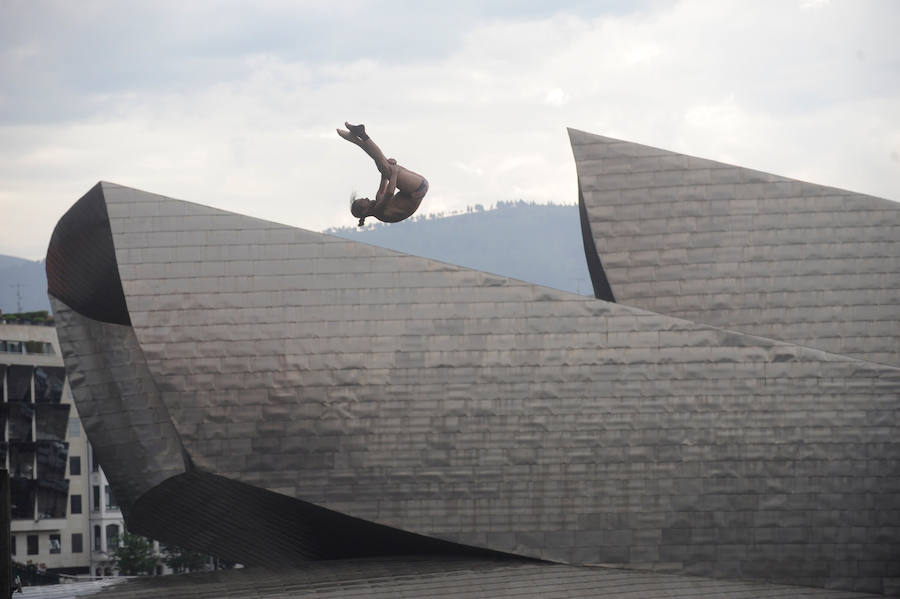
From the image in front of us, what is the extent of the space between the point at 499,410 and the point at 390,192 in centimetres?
610

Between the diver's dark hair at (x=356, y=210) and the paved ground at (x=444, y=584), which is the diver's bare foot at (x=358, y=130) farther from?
the paved ground at (x=444, y=584)

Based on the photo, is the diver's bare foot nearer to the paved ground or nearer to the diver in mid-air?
the diver in mid-air

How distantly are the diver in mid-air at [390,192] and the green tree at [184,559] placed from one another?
3694 cm

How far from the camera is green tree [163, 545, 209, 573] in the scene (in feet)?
213

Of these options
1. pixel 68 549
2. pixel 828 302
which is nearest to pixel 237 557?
pixel 828 302

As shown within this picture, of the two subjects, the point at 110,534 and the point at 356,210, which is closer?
the point at 356,210

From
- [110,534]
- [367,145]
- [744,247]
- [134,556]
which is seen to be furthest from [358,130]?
[110,534]

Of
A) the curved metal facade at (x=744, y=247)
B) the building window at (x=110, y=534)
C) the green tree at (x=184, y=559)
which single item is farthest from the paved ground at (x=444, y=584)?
the building window at (x=110, y=534)

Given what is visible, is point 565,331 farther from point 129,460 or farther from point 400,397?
point 129,460

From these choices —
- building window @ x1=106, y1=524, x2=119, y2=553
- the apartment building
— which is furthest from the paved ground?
building window @ x1=106, y1=524, x2=119, y2=553

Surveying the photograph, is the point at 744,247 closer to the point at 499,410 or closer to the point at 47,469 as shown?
the point at 499,410

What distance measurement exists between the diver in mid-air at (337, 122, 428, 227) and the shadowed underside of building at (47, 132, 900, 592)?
2.25 metres

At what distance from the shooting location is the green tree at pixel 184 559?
64875 mm

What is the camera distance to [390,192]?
102ft
